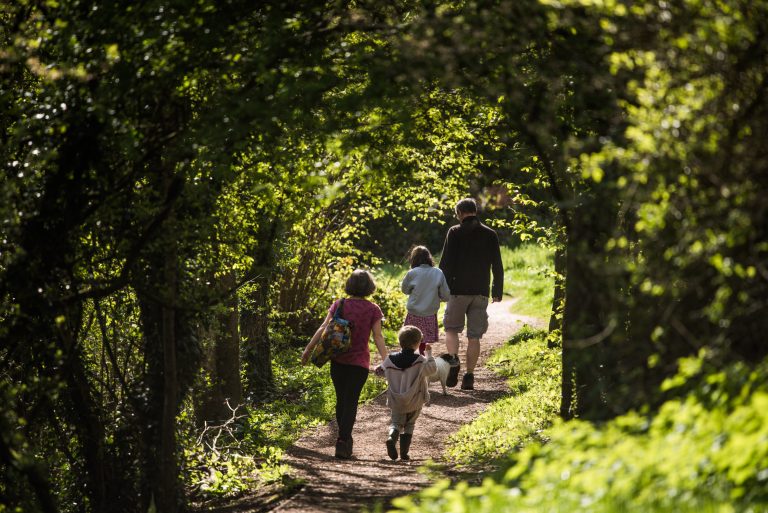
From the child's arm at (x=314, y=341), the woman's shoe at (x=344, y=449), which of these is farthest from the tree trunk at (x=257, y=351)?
the woman's shoe at (x=344, y=449)

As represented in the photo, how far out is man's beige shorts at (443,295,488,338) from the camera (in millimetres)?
11828

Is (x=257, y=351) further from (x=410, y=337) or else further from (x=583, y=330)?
(x=583, y=330)

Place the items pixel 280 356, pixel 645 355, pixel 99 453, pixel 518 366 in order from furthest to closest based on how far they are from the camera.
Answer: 1. pixel 280 356
2. pixel 518 366
3. pixel 99 453
4. pixel 645 355

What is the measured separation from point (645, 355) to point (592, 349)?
239 centimetres

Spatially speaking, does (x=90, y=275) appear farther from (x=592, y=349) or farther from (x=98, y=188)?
(x=592, y=349)

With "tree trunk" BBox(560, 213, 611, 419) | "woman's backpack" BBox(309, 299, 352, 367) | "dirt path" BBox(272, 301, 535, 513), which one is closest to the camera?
"tree trunk" BBox(560, 213, 611, 419)

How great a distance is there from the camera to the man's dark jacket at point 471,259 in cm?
1162

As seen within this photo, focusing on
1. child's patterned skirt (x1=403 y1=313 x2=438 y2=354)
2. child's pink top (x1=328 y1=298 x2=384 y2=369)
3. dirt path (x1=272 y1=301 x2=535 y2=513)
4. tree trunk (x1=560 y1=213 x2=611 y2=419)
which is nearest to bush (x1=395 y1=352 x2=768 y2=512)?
tree trunk (x1=560 y1=213 x2=611 y2=419)

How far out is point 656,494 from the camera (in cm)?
391

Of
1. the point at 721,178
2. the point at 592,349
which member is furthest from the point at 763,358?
the point at 592,349

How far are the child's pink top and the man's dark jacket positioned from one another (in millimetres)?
2774

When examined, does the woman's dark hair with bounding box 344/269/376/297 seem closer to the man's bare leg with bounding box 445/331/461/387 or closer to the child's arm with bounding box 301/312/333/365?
the child's arm with bounding box 301/312/333/365

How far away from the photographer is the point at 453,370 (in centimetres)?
1205

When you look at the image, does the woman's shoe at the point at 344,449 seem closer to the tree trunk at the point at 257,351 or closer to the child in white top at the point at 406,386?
the child in white top at the point at 406,386
